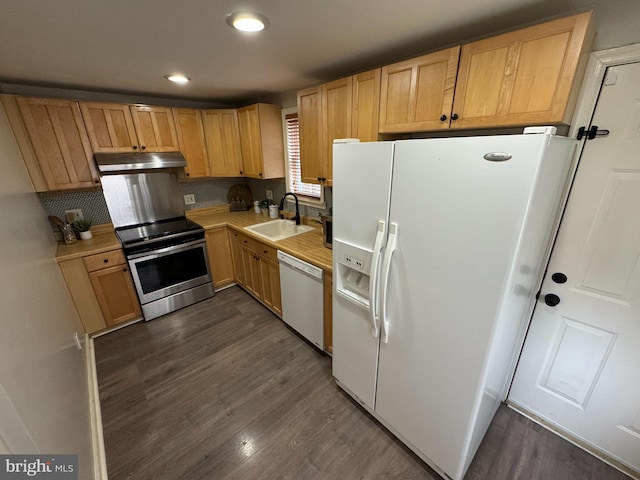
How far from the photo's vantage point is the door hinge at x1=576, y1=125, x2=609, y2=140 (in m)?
1.21

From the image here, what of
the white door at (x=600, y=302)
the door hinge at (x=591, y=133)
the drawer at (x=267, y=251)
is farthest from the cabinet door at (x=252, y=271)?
the door hinge at (x=591, y=133)

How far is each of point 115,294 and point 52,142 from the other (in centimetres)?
147

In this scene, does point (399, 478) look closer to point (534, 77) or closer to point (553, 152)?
point (553, 152)

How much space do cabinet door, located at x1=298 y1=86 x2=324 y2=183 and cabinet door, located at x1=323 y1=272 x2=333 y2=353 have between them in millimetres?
890

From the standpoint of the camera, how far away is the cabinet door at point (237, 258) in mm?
3126

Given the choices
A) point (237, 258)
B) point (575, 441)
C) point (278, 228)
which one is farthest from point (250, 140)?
point (575, 441)

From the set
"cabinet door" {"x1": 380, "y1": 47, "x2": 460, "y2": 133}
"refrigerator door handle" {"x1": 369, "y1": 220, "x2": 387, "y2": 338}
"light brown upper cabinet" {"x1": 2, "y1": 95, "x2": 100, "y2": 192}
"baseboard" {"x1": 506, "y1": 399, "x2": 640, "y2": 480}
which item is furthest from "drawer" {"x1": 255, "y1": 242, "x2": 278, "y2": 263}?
"baseboard" {"x1": 506, "y1": 399, "x2": 640, "y2": 480}

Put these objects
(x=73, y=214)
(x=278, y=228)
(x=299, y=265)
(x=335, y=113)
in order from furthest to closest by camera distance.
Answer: (x=278, y=228), (x=73, y=214), (x=299, y=265), (x=335, y=113)

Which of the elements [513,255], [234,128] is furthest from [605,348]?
[234,128]

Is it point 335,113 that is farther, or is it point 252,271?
point 252,271

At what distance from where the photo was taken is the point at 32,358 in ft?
3.10

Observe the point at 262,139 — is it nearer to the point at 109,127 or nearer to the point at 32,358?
the point at 109,127

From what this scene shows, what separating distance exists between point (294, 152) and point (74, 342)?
8.53 feet

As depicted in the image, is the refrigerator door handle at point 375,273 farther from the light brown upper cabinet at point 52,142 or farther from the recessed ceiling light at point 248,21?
the light brown upper cabinet at point 52,142
